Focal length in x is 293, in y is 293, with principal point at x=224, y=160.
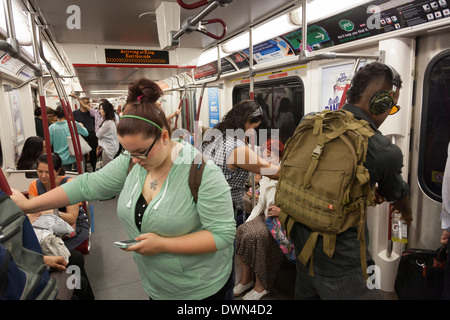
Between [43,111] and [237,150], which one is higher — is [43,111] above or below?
above

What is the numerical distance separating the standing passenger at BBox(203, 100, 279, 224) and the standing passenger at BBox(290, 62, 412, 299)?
2.08 feet

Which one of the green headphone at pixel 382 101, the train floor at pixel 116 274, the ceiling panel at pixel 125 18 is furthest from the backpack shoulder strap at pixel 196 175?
the train floor at pixel 116 274

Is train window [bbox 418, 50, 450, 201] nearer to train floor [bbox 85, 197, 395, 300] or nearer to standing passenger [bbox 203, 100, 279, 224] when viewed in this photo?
train floor [bbox 85, 197, 395, 300]

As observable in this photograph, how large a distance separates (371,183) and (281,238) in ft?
5.15

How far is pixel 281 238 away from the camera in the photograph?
296 cm

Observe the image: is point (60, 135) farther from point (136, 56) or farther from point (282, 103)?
point (282, 103)

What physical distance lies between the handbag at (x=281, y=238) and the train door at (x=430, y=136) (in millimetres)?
1266

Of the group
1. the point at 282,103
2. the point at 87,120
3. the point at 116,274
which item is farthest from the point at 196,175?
the point at 87,120

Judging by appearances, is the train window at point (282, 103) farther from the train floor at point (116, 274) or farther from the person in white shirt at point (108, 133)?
the person in white shirt at point (108, 133)

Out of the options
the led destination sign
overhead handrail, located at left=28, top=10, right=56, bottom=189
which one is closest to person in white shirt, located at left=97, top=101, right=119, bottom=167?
the led destination sign

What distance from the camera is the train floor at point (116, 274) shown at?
3.14m

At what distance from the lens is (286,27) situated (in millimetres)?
3600

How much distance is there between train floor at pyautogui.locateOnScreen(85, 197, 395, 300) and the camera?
10.3 ft

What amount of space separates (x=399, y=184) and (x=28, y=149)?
Answer: 4.18m
